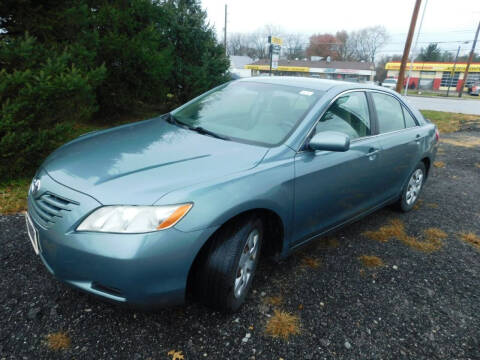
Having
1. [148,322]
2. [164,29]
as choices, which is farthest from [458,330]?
[164,29]

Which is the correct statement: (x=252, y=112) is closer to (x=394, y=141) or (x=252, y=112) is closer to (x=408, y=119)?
(x=394, y=141)

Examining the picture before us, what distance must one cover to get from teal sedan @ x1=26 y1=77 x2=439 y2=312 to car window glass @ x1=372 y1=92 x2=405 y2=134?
0.04m

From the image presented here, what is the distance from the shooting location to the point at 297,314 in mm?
2363

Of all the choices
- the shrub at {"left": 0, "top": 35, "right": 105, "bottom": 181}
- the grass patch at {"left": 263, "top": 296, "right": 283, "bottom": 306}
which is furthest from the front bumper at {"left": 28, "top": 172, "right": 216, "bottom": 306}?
the shrub at {"left": 0, "top": 35, "right": 105, "bottom": 181}

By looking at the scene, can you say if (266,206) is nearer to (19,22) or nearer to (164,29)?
(19,22)

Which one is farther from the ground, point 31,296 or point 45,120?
point 45,120

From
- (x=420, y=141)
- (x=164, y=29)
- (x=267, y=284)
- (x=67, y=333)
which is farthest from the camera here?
(x=164, y=29)

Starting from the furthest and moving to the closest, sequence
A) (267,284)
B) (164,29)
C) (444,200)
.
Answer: (164,29), (444,200), (267,284)

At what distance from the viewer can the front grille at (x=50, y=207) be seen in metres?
1.88

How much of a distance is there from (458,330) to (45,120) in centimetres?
493

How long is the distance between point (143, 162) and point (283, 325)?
55.2 inches

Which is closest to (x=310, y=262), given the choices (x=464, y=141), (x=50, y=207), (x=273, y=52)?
(x=50, y=207)

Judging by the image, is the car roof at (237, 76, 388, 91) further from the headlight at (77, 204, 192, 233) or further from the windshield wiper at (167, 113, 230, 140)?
the headlight at (77, 204, 192, 233)

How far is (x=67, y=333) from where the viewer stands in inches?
81.4
